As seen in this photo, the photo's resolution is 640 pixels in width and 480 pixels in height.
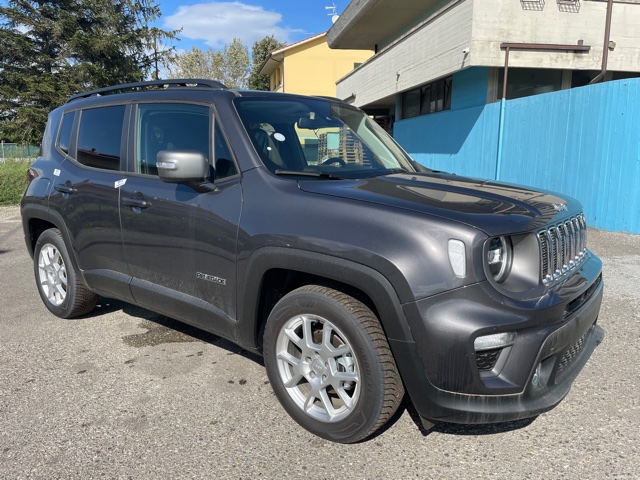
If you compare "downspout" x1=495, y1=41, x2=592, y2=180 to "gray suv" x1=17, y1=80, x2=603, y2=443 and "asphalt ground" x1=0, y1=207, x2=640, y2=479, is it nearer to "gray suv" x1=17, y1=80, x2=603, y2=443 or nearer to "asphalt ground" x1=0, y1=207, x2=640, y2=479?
"asphalt ground" x1=0, y1=207, x2=640, y2=479

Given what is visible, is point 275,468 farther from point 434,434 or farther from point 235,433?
point 434,434

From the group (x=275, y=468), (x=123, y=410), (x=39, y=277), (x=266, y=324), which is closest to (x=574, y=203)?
(x=266, y=324)

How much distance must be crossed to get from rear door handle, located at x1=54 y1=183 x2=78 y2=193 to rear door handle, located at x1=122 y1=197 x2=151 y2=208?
0.80 metres

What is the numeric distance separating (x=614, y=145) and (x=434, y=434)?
712 centimetres

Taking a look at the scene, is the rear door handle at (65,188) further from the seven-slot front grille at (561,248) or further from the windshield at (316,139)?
the seven-slot front grille at (561,248)

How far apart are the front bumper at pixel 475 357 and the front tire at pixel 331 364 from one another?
134mm

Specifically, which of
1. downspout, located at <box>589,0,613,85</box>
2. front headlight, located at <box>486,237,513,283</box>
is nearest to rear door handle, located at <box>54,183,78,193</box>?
front headlight, located at <box>486,237,513,283</box>

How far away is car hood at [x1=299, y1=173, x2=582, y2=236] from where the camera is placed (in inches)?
93.2

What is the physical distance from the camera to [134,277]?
12.1ft

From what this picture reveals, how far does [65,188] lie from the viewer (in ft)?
13.8

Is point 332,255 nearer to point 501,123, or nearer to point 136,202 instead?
point 136,202

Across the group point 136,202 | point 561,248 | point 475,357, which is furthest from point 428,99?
point 475,357

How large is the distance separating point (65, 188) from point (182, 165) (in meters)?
1.87

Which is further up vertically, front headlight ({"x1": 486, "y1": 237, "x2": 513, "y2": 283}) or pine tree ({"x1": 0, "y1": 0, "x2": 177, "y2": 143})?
pine tree ({"x1": 0, "y1": 0, "x2": 177, "y2": 143})
